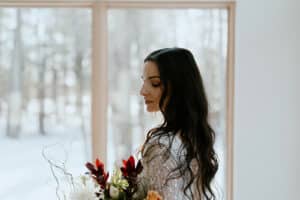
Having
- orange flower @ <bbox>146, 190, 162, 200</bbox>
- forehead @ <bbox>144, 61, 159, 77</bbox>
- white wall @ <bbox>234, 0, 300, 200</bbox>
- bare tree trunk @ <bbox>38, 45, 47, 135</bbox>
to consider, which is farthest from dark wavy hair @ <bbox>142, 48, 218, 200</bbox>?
bare tree trunk @ <bbox>38, 45, 47, 135</bbox>

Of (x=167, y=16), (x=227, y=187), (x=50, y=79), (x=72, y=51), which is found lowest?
(x=227, y=187)

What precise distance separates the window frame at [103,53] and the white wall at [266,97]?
0.16ft

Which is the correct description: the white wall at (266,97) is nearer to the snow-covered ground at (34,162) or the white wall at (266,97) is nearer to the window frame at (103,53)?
the window frame at (103,53)

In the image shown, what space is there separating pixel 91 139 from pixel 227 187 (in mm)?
1014

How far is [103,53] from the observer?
3010 mm

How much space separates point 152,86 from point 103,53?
1.41 meters

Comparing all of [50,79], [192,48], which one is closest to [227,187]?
[192,48]

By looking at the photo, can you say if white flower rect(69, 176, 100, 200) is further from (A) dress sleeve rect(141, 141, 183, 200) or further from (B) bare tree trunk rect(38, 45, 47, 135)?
(B) bare tree trunk rect(38, 45, 47, 135)

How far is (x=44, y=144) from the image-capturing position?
3.06m

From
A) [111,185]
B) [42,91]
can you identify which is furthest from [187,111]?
[42,91]

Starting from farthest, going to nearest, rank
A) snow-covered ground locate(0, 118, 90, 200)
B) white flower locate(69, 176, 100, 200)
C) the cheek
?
snow-covered ground locate(0, 118, 90, 200) < the cheek < white flower locate(69, 176, 100, 200)

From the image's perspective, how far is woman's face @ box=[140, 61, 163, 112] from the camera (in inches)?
64.8

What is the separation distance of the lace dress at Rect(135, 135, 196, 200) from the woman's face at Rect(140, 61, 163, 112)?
183 millimetres

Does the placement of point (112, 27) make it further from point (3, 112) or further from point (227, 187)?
point (227, 187)
